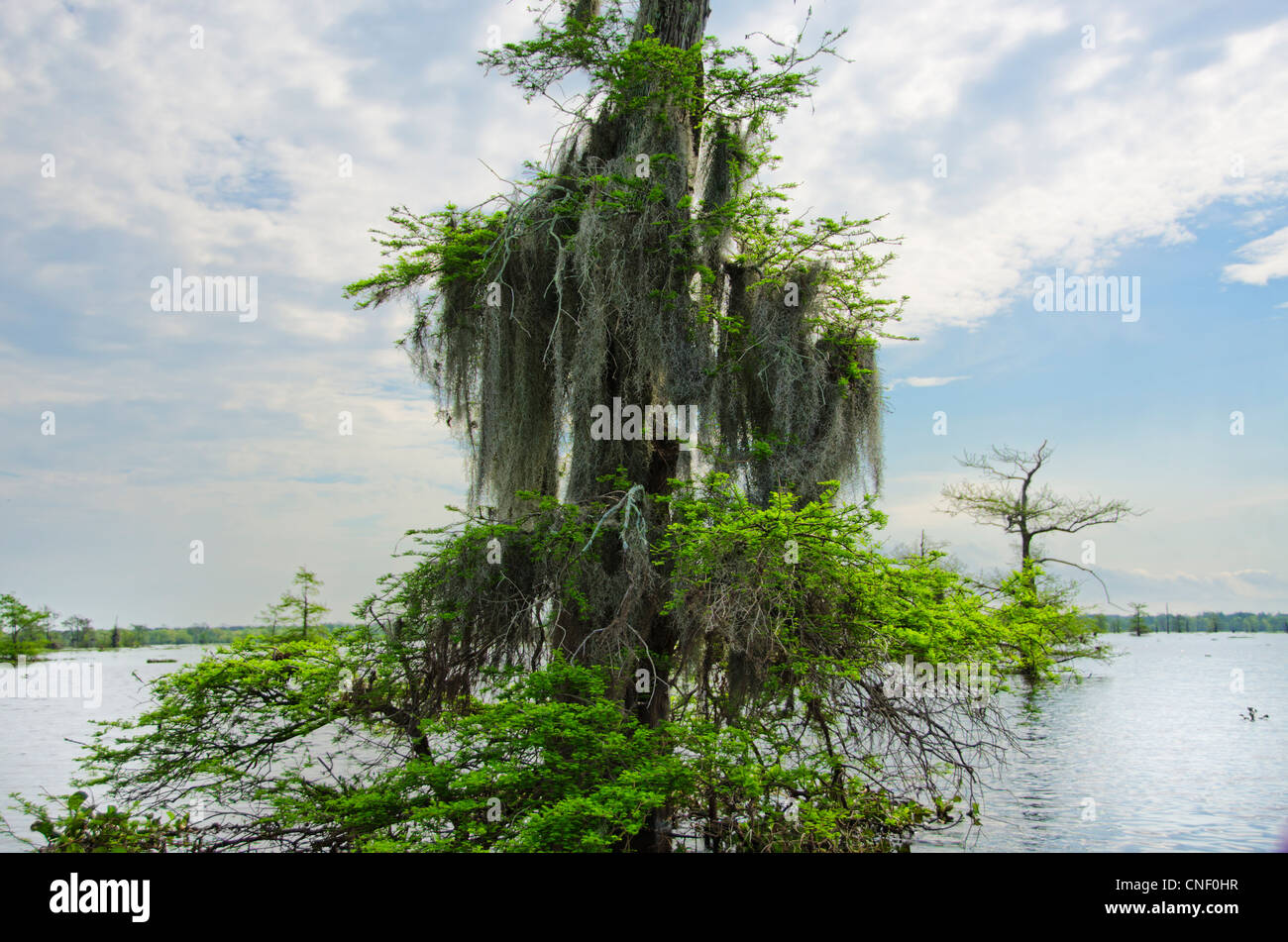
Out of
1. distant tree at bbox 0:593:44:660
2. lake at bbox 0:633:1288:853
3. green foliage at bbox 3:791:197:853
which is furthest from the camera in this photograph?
distant tree at bbox 0:593:44:660

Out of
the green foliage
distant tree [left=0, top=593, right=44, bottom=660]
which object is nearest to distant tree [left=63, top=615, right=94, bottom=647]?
distant tree [left=0, top=593, right=44, bottom=660]

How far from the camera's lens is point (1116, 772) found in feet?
41.6

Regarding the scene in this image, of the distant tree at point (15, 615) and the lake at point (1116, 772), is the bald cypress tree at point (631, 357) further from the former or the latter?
the distant tree at point (15, 615)

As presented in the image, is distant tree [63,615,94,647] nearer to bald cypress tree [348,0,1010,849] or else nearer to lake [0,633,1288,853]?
lake [0,633,1288,853]

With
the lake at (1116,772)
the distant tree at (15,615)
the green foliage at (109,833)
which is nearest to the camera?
the green foliage at (109,833)

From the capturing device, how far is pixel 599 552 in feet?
25.5

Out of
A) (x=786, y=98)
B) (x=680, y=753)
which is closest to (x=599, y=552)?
(x=680, y=753)

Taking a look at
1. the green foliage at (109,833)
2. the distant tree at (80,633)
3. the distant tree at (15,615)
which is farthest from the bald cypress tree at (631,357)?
the distant tree at (80,633)

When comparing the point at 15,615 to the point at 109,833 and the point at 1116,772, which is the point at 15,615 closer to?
the point at 109,833

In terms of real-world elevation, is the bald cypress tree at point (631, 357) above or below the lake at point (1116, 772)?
above

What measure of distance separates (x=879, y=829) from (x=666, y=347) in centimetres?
494

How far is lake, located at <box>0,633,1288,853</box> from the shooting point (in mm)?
9422

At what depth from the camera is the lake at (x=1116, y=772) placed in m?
9.42
